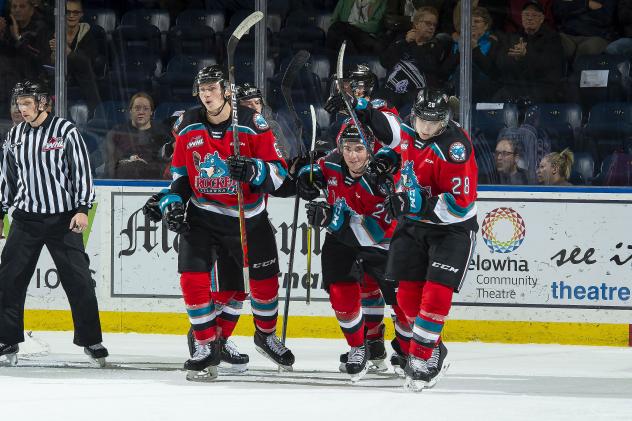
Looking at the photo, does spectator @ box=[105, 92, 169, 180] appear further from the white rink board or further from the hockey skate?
the hockey skate

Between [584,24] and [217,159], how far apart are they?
104 inches

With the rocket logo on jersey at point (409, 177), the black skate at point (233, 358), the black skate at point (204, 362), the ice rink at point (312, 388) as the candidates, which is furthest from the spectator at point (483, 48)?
the black skate at point (204, 362)

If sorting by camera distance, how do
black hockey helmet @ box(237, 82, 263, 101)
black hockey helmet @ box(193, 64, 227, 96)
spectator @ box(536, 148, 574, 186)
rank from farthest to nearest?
spectator @ box(536, 148, 574, 186)
black hockey helmet @ box(237, 82, 263, 101)
black hockey helmet @ box(193, 64, 227, 96)

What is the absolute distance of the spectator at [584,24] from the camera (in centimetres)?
775

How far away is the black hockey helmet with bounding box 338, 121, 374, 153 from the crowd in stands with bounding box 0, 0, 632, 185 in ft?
4.16

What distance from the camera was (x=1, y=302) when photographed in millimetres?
6566

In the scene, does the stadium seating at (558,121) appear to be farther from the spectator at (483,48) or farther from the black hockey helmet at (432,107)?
the black hockey helmet at (432,107)

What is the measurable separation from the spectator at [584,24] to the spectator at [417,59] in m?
0.64

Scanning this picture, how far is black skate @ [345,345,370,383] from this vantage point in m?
6.16

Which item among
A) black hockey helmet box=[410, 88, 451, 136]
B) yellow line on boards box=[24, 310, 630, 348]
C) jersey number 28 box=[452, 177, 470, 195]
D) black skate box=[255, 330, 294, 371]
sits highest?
black hockey helmet box=[410, 88, 451, 136]

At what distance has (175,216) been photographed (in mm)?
5922

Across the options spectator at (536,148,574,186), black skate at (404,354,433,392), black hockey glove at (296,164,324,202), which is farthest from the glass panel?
black skate at (404,354,433,392)

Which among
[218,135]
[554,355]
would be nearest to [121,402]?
[218,135]

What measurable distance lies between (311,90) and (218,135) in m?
2.01
